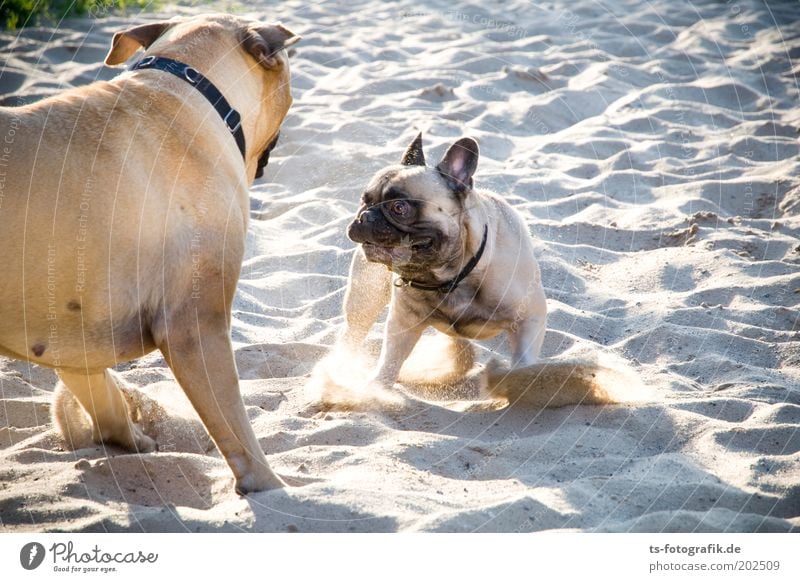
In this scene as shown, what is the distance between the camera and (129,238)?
9.77ft

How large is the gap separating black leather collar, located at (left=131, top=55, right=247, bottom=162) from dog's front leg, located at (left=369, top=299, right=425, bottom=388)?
1.43 metres

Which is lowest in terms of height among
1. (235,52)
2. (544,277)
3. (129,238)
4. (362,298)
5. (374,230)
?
(544,277)

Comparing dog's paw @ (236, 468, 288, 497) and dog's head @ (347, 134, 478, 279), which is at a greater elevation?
dog's head @ (347, 134, 478, 279)

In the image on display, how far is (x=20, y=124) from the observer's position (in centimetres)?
290

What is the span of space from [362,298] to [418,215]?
813 millimetres

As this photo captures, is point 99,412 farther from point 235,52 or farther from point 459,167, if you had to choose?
point 459,167

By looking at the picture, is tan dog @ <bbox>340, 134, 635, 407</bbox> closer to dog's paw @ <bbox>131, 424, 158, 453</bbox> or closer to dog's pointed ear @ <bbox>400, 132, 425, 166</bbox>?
dog's pointed ear @ <bbox>400, 132, 425, 166</bbox>

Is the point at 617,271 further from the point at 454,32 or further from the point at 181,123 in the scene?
the point at 454,32

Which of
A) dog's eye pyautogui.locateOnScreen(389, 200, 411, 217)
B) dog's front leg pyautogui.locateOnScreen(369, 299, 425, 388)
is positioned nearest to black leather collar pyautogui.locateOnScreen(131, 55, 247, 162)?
dog's eye pyautogui.locateOnScreen(389, 200, 411, 217)

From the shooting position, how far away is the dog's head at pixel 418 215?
13.6 ft

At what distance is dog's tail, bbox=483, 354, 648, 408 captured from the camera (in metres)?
4.04

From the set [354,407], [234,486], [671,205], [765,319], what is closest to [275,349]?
[354,407]

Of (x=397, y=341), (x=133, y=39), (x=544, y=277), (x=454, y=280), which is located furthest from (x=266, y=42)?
Answer: (x=544, y=277)

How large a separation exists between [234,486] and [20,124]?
4.69ft
